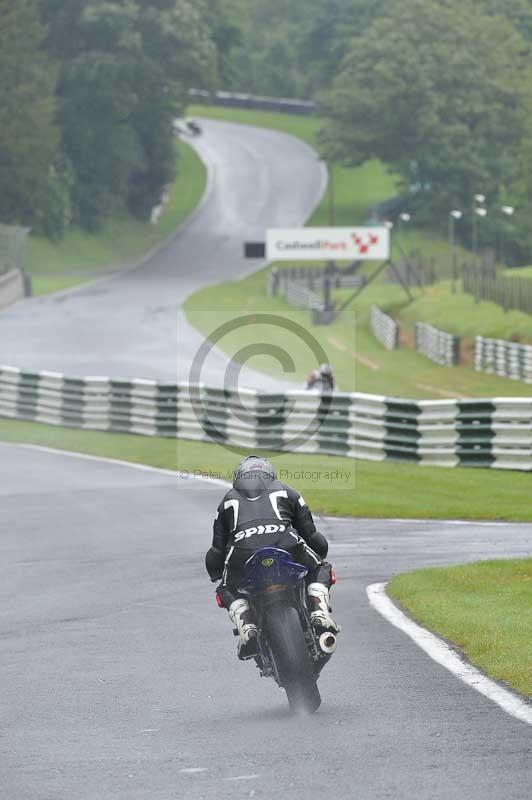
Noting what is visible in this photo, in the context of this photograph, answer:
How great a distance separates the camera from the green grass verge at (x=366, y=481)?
21.1 m

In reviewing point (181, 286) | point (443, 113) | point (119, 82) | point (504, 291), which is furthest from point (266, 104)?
point (504, 291)

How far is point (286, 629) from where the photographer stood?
31.0ft

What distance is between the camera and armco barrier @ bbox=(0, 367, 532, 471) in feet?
81.6

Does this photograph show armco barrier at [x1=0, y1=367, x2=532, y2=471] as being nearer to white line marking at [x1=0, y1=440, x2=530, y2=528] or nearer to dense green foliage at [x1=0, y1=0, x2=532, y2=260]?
white line marking at [x1=0, y1=440, x2=530, y2=528]

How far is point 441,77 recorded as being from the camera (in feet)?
358

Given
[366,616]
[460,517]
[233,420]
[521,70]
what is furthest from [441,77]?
[366,616]

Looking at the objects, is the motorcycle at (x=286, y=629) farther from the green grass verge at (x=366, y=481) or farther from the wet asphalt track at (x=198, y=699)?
the green grass verge at (x=366, y=481)

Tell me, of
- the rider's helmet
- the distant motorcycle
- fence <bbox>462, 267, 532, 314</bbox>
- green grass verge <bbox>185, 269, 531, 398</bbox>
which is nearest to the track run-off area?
the rider's helmet

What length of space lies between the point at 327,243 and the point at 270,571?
62899 mm

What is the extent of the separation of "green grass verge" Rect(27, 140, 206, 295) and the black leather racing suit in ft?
222

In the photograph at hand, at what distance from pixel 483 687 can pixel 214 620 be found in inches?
143

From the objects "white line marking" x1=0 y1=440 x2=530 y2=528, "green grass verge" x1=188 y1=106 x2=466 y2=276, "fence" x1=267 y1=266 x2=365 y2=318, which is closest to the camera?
"white line marking" x1=0 y1=440 x2=530 y2=528

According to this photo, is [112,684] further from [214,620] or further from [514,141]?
[514,141]

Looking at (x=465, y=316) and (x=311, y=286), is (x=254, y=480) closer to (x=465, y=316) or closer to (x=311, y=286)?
(x=465, y=316)
